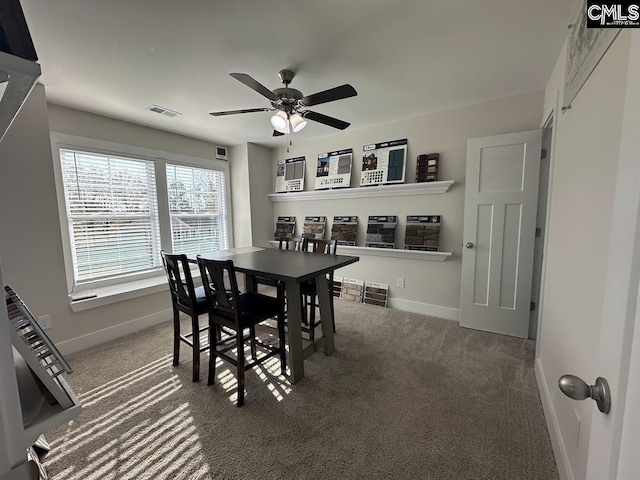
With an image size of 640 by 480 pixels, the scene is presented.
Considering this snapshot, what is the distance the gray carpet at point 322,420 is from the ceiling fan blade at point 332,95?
213 centimetres

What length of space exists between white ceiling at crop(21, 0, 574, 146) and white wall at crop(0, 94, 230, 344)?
26 cm

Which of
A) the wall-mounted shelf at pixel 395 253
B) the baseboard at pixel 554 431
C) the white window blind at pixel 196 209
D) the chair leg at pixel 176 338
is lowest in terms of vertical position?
the baseboard at pixel 554 431

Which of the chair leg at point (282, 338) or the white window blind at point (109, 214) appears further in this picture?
the white window blind at point (109, 214)

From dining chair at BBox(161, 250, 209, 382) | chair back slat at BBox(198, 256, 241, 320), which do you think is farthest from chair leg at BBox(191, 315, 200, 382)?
chair back slat at BBox(198, 256, 241, 320)

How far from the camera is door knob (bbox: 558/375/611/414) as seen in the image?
55 centimetres

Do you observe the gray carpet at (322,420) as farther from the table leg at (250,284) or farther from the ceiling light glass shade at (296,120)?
the ceiling light glass shade at (296,120)

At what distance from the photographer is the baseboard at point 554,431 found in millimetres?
1327

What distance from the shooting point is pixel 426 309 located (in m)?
3.44

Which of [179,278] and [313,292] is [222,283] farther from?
[313,292]

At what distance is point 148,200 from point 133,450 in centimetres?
279

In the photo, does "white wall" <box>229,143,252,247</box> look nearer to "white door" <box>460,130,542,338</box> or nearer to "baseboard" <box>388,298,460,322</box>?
"baseboard" <box>388,298,460,322</box>

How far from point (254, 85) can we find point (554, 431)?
2.77 meters

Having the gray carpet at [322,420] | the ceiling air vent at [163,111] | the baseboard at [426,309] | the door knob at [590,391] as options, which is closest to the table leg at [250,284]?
the gray carpet at [322,420]

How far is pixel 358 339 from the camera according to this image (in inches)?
111
